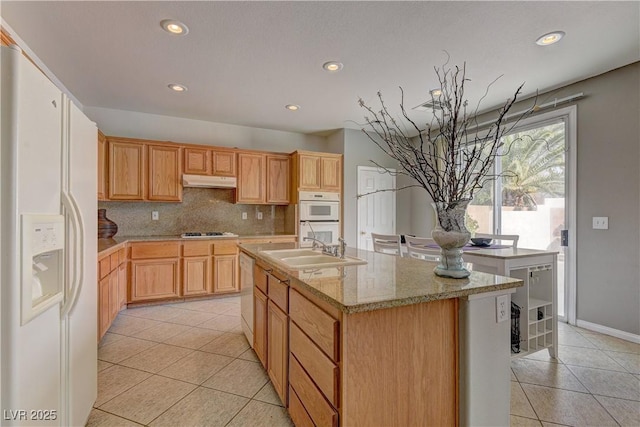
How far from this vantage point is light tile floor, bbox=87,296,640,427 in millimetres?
1811

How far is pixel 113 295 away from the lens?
10.1 feet

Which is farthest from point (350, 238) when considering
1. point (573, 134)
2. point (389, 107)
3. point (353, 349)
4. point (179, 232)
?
point (353, 349)

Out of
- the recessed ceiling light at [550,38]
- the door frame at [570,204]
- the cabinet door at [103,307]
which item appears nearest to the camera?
Result: the recessed ceiling light at [550,38]

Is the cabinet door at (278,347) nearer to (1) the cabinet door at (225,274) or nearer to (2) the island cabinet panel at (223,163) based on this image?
(1) the cabinet door at (225,274)

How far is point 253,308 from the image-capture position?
2482 mm

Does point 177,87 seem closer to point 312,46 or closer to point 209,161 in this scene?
point 209,161

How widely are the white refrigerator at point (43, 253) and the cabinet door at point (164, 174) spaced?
8.45 feet

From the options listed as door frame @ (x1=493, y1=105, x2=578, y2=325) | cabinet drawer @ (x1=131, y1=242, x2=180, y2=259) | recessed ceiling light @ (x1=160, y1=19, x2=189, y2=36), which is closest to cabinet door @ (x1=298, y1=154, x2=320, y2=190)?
cabinet drawer @ (x1=131, y1=242, x2=180, y2=259)

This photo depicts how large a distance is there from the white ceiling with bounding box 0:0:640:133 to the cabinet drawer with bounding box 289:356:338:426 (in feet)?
7.64

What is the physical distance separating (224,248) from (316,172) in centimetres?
182

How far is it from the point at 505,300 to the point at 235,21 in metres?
2.56

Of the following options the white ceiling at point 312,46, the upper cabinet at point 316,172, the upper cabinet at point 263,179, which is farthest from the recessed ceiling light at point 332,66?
the upper cabinet at point 263,179

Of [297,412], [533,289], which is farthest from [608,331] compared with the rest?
[297,412]

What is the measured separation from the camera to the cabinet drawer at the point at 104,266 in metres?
2.64
